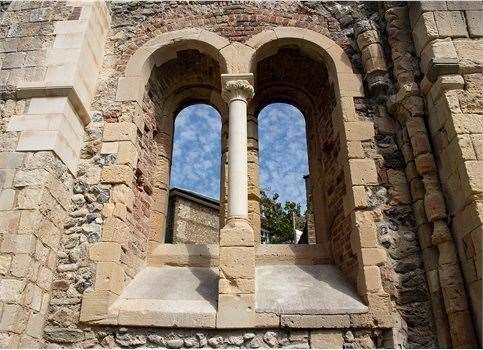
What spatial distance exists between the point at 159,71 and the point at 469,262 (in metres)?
4.54

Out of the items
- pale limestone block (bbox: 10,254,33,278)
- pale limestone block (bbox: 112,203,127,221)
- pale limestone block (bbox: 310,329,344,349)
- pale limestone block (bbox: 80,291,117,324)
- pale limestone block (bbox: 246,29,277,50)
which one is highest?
pale limestone block (bbox: 246,29,277,50)

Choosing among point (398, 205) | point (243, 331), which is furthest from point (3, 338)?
point (398, 205)

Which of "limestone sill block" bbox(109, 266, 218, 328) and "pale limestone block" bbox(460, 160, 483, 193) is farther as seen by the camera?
"limestone sill block" bbox(109, 266, 218, 328)

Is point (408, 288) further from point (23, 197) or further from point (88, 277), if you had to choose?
point (23, 197)

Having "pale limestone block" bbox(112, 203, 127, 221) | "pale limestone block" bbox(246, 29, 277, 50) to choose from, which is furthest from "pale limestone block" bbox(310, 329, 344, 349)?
"pale limestone block" bbox(246, 29, 277, 50)

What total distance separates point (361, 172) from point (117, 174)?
281 centimetres

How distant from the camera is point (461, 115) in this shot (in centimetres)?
387

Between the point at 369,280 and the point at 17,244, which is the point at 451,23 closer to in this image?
the point at 369,280

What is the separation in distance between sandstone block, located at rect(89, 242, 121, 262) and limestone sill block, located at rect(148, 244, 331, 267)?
2.69 feet

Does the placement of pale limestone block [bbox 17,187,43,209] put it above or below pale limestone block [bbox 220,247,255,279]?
above

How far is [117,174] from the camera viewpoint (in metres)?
4.57

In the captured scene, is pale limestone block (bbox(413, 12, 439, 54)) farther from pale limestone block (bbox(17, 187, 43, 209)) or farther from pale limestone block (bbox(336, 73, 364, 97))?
pale limestone block (bbox(17, 187, 43, 209))

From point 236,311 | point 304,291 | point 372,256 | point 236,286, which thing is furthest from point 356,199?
point 236,311

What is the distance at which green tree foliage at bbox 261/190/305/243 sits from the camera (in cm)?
1955
